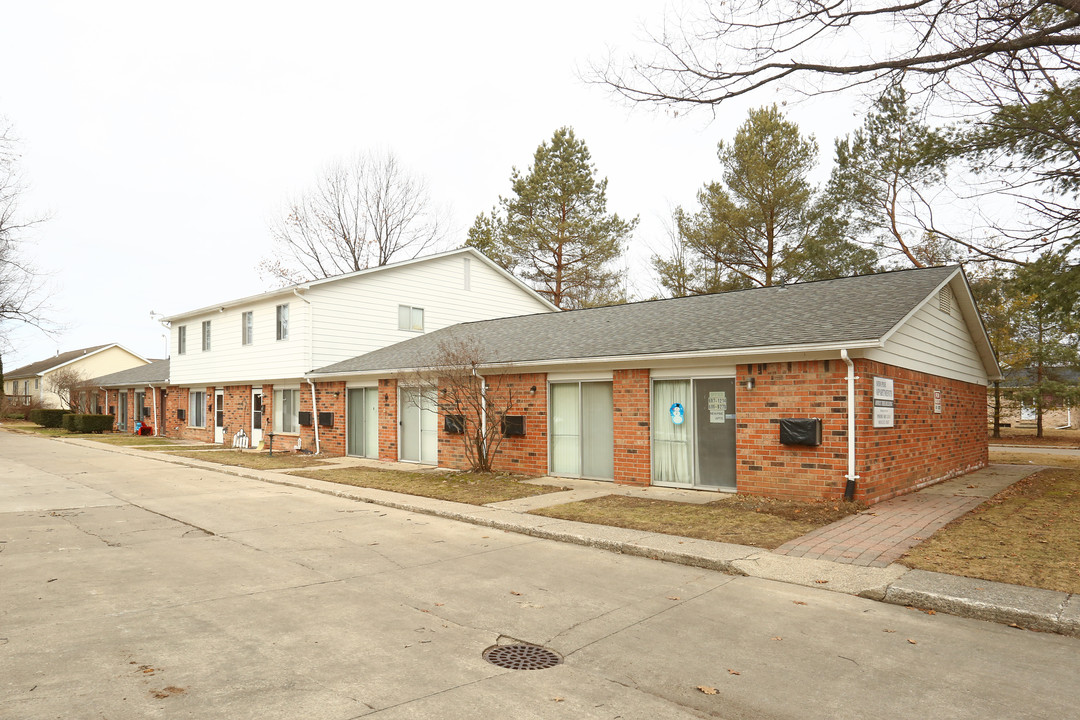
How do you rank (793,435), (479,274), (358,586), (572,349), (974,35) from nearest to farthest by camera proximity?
(358,586)
(974,35)
(793,435)
(572,349)
(479,274)

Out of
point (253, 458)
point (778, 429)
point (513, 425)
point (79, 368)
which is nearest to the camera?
point (778, 429)

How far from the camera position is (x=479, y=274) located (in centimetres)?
2561

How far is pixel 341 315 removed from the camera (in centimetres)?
2144

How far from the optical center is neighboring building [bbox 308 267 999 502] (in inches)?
408

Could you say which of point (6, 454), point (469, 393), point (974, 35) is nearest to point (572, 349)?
point (469, 393)

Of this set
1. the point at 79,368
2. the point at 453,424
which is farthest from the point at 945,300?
the point at 79,368

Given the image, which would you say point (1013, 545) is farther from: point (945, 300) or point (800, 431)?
point (945, 300)

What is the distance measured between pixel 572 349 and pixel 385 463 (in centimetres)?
673

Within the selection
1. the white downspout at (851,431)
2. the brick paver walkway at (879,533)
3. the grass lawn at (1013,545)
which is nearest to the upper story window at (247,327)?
the white downspout at (851,431)

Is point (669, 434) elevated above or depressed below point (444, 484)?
above

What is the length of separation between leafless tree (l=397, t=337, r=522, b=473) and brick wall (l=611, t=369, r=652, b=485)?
2785 millimetres

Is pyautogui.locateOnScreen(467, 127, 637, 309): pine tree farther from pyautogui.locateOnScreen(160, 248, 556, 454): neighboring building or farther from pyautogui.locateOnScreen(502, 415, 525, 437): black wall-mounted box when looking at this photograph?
pyautogui.locateOnScreen(502, 415, 525, 437): black wall-mounted box

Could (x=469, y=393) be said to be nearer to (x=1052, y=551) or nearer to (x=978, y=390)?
(x=1052, y=551)

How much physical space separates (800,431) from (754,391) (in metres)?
1.09
